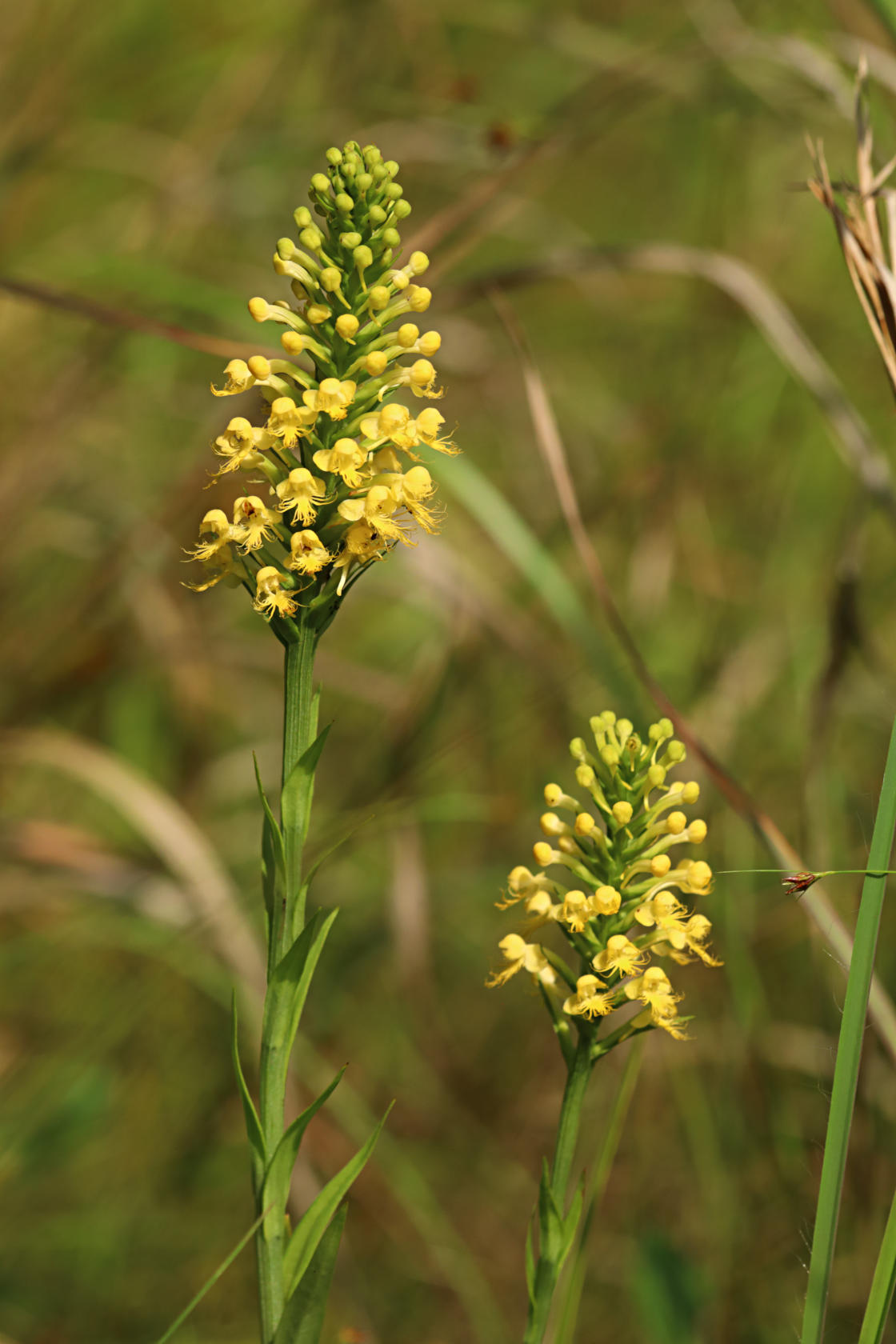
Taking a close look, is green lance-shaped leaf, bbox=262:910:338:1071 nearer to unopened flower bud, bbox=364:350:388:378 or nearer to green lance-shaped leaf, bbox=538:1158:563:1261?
green lance-shaped leaf, bbox=538:1158:563:1261

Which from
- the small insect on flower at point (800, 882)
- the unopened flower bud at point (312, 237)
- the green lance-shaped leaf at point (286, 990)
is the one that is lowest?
the green lance-shaped leaf at point (286, 990)

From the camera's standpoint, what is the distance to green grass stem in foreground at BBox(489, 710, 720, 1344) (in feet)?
5.36

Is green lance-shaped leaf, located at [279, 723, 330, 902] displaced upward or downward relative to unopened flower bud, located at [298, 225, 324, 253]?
downward

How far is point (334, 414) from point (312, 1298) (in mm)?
1321

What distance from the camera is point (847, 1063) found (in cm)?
161

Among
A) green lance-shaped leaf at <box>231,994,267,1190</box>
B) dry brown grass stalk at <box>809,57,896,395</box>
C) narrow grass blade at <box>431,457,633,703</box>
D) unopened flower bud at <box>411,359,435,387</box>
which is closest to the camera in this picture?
green lance-shaped leaf at <box>231,994,267,1190</box>

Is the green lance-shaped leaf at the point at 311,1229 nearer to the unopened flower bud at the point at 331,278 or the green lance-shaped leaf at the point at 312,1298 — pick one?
the green lance-shaped leaf at the point at 312,1298

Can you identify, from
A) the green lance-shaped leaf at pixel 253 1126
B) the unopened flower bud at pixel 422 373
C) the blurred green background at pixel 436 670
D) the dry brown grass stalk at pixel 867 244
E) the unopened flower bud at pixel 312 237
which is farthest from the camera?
the blurred green background at pixel 436 670

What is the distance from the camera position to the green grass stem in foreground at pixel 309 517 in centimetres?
162

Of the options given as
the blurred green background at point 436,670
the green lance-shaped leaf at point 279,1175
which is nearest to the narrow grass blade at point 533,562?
the blurred green background at point 436,670

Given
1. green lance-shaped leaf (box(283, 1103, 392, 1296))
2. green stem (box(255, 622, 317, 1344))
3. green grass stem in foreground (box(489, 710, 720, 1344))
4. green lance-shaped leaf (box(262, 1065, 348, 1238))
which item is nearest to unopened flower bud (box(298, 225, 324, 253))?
green stem (box(255, 622, 317, 1344))

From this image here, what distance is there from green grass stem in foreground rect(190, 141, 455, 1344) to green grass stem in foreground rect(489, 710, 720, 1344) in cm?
32

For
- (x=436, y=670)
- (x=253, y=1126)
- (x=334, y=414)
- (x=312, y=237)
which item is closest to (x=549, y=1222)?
(x=253, y=1126)

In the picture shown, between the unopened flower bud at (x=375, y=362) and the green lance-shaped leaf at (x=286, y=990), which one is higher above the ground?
the unopened flower bud at (x=375, y=362)
